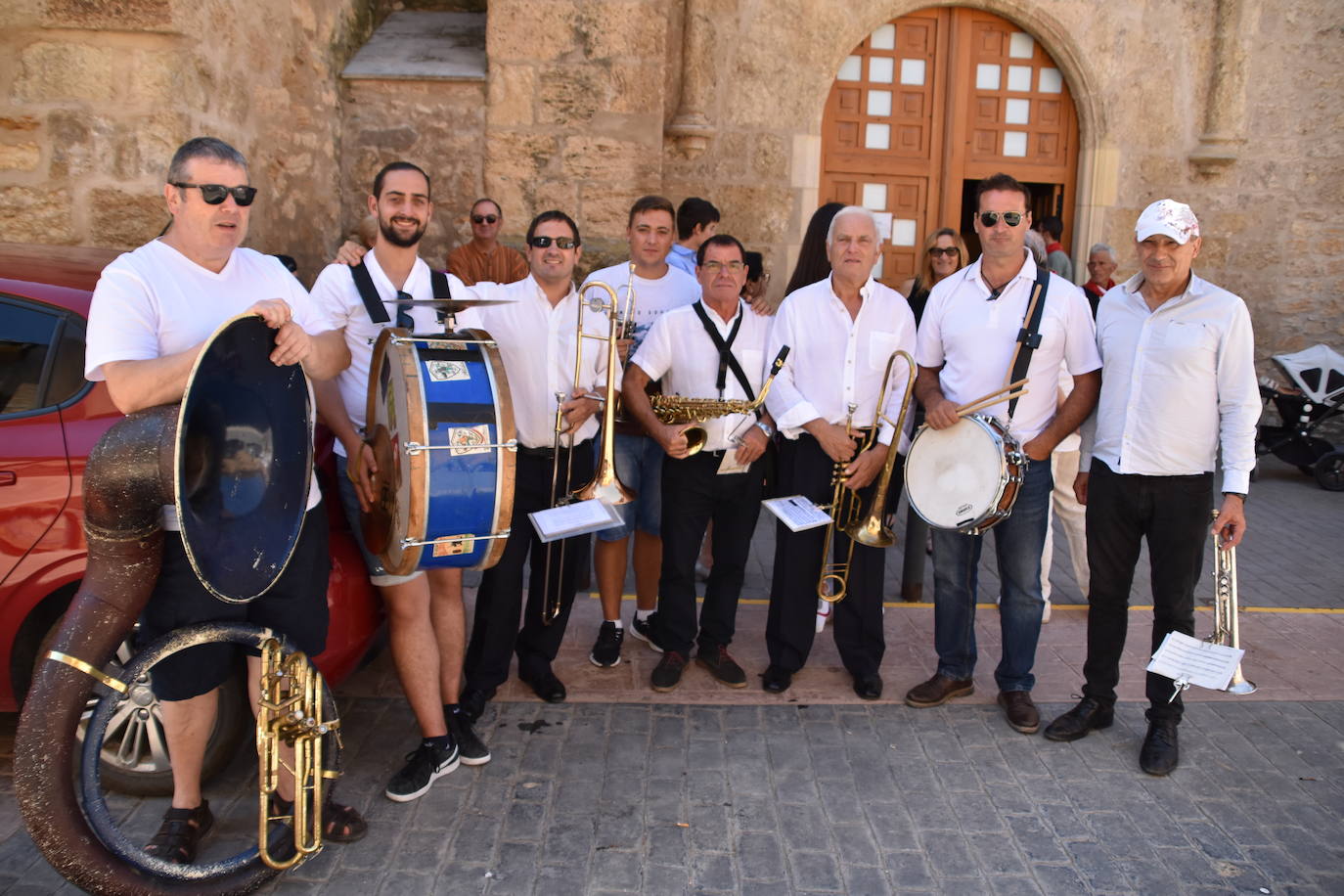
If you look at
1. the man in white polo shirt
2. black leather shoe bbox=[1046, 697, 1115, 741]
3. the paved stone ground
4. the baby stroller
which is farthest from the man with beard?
the baby stroller

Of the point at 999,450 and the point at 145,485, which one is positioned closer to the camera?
the point at 145,485

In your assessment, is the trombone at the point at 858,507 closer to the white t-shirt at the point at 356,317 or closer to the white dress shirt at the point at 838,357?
the white dress shirt at the point at 838,357

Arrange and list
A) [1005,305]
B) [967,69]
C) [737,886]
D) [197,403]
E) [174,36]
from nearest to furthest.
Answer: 1. [197,403]
2. [737,886]
3. [1005,305]
4. [174,36]
5. [967,69]

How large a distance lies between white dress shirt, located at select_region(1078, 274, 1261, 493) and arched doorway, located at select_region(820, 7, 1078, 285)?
5.90 meters

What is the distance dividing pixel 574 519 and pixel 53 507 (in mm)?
1719

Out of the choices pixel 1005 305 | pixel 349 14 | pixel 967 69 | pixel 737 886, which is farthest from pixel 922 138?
pixel 737 886

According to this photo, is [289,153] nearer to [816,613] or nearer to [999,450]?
[816,613]

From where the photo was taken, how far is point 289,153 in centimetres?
753

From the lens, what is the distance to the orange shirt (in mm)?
6961

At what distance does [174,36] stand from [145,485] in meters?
4.47

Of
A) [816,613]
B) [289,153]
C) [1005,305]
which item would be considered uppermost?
[289,153]

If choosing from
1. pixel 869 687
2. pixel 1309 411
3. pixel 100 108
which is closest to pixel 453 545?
pixel 869 687

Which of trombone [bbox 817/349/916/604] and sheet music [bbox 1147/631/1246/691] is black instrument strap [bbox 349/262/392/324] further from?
sheet music [bbox 1147/631/1246/691]

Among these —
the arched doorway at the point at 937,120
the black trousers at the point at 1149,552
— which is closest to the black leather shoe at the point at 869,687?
the black trousers at the point at 1149,552
